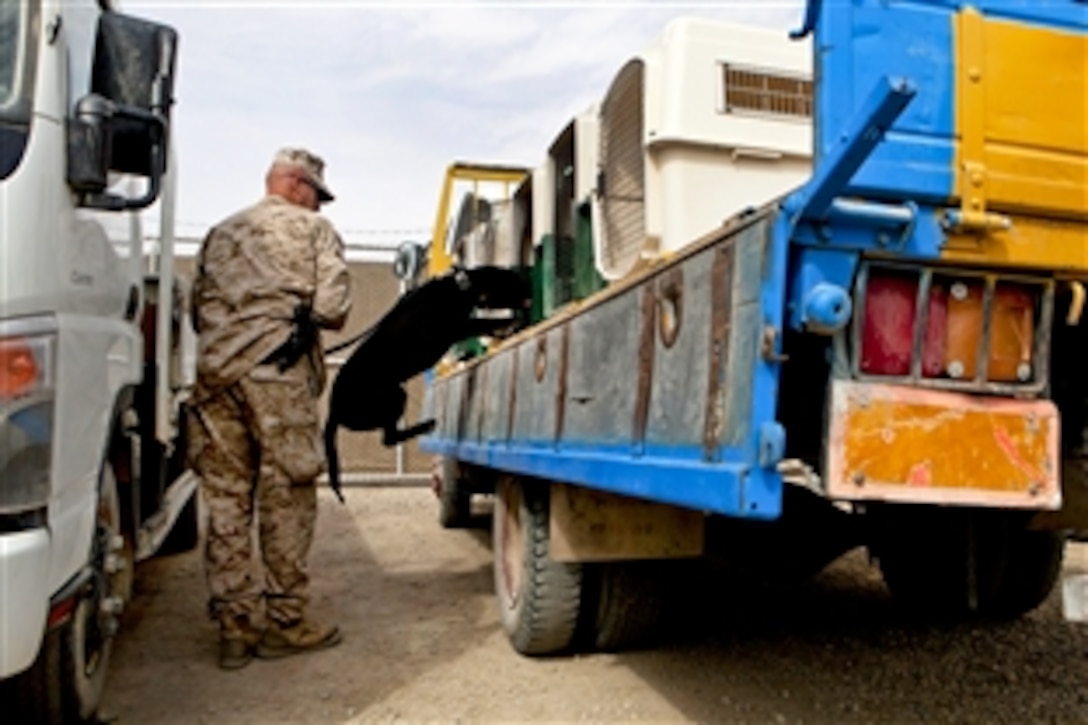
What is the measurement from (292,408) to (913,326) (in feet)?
8.66

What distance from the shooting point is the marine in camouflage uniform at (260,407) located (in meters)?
3.86

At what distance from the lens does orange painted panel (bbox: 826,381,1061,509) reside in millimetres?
2016

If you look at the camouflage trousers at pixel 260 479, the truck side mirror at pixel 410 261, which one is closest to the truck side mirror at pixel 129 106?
the camouflage trousers at pixel 260 479

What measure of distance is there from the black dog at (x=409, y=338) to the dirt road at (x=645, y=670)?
1.07 metres

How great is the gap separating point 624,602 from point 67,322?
2.35 meters

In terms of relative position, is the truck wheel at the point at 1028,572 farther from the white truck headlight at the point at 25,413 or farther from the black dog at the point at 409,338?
the white truck headlight at the point at 25,413

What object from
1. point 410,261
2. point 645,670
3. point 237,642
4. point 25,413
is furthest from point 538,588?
point 410,261

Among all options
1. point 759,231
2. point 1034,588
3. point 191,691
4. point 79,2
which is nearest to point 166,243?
point 79,2

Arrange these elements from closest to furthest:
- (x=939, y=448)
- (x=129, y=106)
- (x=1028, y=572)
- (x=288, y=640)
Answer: (x=939, y=448) → (x=129, y=106) → (x=288, y=640) → (x=1028, y=572)

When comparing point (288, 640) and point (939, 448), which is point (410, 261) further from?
point (939, 448)

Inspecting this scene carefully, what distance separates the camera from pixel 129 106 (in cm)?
260

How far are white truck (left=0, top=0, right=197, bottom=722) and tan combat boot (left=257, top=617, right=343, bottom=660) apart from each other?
35.1 inches

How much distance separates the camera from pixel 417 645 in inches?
166

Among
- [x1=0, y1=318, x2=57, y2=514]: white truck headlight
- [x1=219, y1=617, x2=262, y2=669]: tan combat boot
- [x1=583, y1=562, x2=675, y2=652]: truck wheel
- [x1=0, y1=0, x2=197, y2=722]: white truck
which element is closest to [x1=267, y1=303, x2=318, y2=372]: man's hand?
[x1=0, y1=0, x2=197, y2=722]: white truck
